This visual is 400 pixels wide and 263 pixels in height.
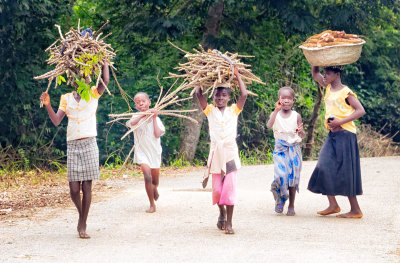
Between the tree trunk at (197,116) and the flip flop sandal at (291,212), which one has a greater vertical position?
the tree trunk at (197,116)

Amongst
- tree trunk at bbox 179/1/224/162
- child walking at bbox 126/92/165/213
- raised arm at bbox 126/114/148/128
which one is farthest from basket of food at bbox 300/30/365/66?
tree trunk at bbox 179/1/224/162

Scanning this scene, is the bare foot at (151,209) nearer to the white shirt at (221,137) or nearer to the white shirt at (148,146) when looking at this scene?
the white shirt at (148,146)

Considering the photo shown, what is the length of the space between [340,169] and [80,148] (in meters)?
3.40

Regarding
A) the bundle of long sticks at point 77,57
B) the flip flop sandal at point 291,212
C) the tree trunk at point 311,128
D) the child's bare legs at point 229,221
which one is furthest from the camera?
the tree trunk at point 311,128

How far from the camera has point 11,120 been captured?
663 inches

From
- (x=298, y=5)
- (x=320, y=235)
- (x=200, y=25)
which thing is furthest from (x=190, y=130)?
(x=320, y=235)

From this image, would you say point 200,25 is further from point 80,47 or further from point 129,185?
point 80,47

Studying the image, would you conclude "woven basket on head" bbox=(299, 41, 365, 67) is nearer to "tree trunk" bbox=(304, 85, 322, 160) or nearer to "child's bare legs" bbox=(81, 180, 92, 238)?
"child's bare legs" bbox=(81, 180, 92, 238)

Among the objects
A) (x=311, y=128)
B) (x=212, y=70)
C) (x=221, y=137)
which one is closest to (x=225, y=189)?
(x=221, y=137)

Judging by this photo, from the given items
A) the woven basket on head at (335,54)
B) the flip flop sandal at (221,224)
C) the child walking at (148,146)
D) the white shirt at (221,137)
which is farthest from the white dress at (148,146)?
the woven basket on head at (335,54)

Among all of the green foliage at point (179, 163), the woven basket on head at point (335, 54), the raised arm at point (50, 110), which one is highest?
the woven basket on head at point (335, 54)

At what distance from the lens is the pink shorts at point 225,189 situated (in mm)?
7695

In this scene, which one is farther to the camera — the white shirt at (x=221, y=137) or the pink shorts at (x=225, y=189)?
the white shirt at (x=221, y=137)

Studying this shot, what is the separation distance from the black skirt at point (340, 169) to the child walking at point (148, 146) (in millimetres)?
2181
